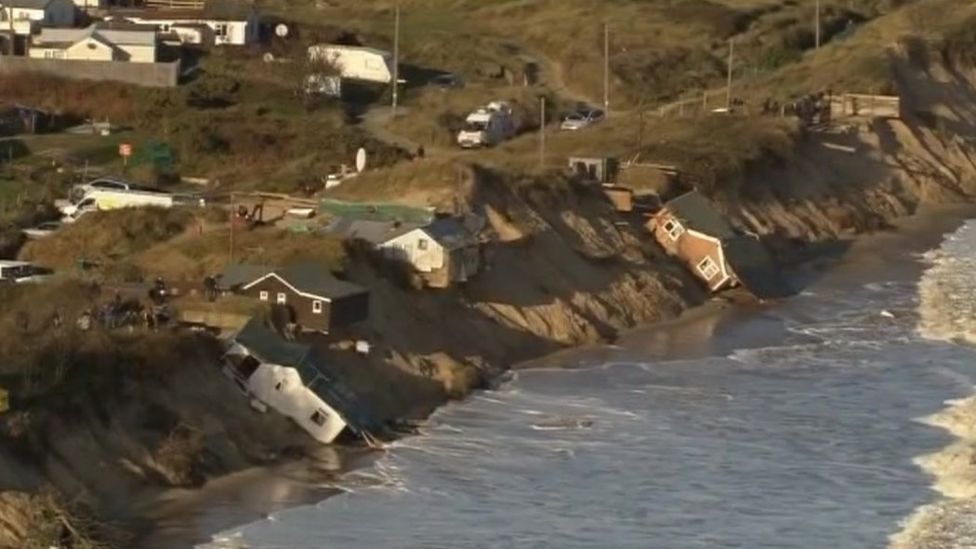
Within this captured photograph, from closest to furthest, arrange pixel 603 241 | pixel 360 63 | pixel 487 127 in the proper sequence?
pixel 603 241, pixel 487 127, pixel 360 63

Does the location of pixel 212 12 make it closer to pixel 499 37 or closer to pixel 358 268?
pixel 499 37

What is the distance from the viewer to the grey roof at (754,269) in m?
46.6

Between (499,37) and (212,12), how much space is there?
1078 cm

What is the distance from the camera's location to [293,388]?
3281cm

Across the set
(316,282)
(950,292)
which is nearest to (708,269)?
(950,292)

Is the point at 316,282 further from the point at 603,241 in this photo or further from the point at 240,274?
the point at 603,241

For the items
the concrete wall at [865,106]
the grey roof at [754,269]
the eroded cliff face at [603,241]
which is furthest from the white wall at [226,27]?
the grey roof at [754,269]

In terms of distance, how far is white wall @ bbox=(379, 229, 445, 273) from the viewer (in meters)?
39.6

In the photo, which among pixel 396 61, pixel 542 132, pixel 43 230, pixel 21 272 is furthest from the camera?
pixel 396 61

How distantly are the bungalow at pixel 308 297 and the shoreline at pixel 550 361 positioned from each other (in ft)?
10.4

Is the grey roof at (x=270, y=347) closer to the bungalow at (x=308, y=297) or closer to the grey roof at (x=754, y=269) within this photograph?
the bungalow at (x=308, y=297)

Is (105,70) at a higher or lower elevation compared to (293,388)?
higher

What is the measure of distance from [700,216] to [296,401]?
53.3 ft

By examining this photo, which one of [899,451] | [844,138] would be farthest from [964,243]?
[899,451]
